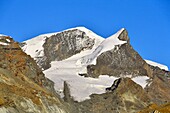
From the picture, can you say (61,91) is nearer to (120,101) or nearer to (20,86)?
(120,101)

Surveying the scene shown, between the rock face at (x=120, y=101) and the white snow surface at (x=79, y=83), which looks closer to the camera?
the rock face at (x=120, y=101)

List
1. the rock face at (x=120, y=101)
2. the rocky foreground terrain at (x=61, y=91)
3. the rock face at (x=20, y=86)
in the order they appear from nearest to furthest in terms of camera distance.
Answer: the rock face at (x=20, y=86) → the rocky foreground terrain at (x=61, y=91) → the rock face at (x=120, y=101)

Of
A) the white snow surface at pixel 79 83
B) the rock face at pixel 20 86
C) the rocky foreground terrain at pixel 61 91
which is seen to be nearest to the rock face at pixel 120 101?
the rocky foreground terrain at pixel 61 91

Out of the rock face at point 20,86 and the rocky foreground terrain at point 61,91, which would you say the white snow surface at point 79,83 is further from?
the rock face at point 20,86

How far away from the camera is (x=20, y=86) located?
98.4 metres

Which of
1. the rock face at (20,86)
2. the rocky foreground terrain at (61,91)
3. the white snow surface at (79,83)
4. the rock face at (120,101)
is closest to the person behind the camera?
the rock face at (20,86)

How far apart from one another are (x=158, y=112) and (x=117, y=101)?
10741 centimetres

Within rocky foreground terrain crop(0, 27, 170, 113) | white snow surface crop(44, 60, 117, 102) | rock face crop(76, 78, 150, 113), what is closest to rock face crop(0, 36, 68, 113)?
rocky foreground terrain crop(0, 27, 170, 113)

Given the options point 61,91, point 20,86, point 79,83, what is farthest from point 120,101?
point 20,86

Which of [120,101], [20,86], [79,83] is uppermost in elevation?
[79,83]

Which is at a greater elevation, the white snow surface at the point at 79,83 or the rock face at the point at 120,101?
the white snow surface at the point at 79,83

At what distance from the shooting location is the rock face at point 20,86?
3312 inches

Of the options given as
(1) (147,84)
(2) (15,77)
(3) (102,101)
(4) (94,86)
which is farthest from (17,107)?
(1) (147,84)

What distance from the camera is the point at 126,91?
542 ft
